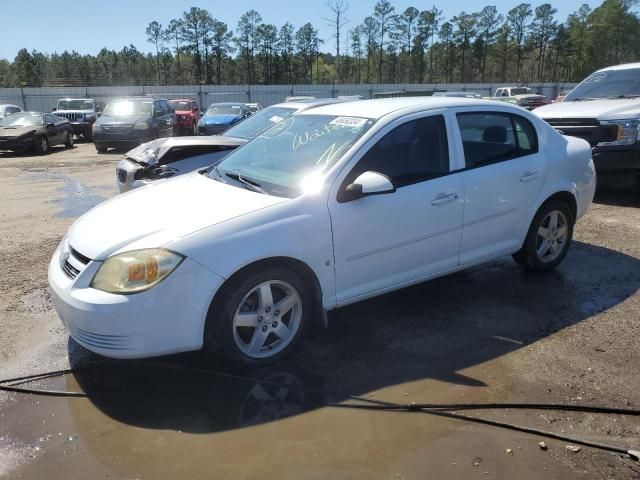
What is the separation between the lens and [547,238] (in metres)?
5.18

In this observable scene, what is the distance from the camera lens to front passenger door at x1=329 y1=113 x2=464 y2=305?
12.2 feet

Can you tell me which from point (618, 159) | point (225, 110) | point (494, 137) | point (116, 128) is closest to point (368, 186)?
point (494, 137)

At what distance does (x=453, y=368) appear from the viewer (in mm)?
3590

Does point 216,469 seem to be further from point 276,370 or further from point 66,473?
point 276,370

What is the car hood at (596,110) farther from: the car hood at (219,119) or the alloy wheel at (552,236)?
the car hood at (219,119)

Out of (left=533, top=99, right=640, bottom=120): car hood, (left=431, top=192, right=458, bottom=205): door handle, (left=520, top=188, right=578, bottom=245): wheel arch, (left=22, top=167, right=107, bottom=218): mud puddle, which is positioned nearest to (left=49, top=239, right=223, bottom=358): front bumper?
(left=431, top=192, right=458, bottom=205): door handle

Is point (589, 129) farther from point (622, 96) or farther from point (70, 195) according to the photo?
point (70, 195)

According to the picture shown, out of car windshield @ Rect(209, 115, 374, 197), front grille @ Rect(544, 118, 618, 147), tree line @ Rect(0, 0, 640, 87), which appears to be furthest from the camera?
tree line @ Rect(0, 0, 640, 87)

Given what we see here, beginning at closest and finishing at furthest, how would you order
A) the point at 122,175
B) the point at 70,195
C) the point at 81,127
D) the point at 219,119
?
the point at 122,175, the point at 70,195, the point at 219,119, the point at 81,127

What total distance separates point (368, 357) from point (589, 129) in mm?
6368

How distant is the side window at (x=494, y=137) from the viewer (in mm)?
4418

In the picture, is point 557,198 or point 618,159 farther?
point 618,159

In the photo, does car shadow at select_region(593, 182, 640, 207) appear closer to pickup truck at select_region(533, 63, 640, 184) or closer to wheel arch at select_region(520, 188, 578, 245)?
pickup truck at select_region(533, 63, 640, 184)

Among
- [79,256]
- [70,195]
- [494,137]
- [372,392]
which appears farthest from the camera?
[70,195]
